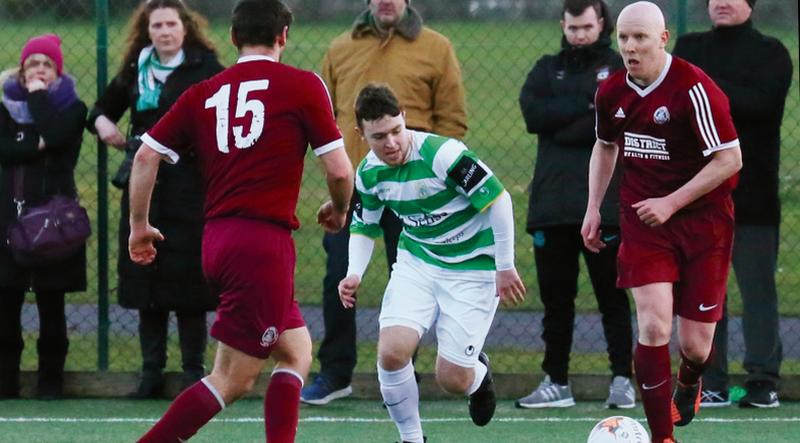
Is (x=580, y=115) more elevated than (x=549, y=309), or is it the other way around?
(x=580, y=115)

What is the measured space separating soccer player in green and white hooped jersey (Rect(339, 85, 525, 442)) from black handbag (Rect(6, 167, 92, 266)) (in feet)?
6.88

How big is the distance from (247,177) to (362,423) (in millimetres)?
2538

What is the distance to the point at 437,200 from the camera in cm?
704

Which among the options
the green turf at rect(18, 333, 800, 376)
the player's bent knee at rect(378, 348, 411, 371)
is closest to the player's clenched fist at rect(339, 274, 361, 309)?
the player's bent knee at rect(378, 348, 411, 371)

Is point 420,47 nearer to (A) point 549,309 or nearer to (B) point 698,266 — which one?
(A) point 549,309

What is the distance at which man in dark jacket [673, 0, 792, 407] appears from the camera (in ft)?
27.1

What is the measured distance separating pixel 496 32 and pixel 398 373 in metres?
6.70

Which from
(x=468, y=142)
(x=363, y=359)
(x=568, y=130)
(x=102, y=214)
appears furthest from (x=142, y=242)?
(x=468, y=142)

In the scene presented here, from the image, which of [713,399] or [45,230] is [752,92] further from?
[45,230]

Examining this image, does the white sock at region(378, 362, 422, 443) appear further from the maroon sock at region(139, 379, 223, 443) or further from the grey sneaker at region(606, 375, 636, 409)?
the grey sneaker at region(606, 375, 636, 409)

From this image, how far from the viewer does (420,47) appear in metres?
8.72

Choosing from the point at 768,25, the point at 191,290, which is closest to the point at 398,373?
the point at 191,290

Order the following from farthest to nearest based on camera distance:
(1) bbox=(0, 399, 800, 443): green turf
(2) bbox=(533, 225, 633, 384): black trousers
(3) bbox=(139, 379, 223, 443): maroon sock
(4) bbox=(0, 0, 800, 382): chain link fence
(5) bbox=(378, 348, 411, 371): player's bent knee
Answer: (4) bbox=(0, 0, 800, 382): chain link fence → (2) bbox=(533, 225, 633, 384): black trousers → (1) bbox=(0, 399, 800, 443): green turf → (5) bbox=(378, 348, 411, 371): player's bent knee → (3) bbox=(139, 379, 223, 443): maroon sock

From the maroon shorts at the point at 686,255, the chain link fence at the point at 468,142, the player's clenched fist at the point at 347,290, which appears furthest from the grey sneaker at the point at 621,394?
the player's clenched fist at the point at 347,290
